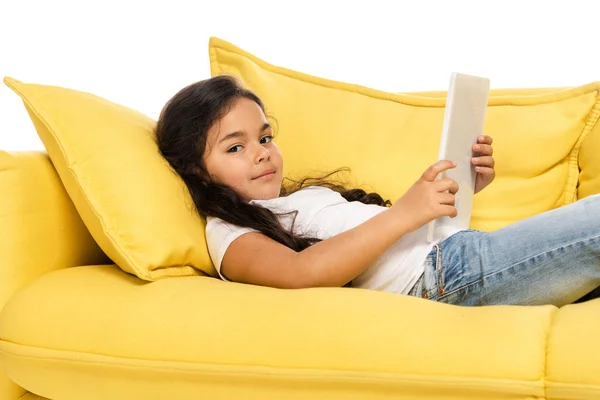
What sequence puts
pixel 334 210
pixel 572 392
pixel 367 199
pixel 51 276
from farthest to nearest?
1. pixel 367 199
2. pixel 334 210
3. pixel 51 276
4. pixel 572 392

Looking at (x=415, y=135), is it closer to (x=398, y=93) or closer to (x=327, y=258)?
(x=398, y=93)

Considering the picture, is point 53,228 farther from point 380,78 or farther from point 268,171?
point 380,78

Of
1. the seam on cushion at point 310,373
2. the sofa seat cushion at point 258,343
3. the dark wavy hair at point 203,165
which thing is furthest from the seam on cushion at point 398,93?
the seam on cushion at point 310,373

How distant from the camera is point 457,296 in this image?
125 cm

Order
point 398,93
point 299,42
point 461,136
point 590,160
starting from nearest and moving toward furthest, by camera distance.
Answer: point 461,136
point 590,160
point 398,93
point 299,42

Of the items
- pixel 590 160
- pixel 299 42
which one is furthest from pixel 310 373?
pixel 299 42

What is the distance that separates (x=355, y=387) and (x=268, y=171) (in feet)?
1.93

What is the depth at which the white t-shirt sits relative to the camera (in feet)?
4.29

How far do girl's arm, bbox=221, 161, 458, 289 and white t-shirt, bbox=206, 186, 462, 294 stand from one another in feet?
0.23

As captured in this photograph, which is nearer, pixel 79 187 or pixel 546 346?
pixel 546 346

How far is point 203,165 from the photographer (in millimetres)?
1460

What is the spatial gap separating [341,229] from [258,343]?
421mm

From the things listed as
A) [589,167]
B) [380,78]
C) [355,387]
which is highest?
[380,78]

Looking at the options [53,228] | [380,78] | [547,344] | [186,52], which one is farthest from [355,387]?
[186,52]
